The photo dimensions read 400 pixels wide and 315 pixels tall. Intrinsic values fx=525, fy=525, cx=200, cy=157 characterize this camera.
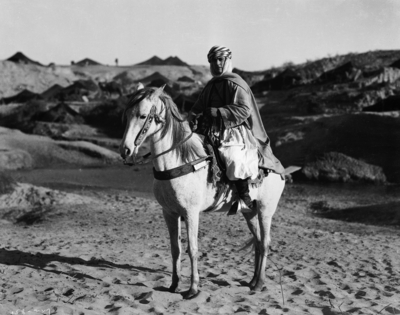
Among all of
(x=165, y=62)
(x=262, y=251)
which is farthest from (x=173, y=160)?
(x=165, y=62)

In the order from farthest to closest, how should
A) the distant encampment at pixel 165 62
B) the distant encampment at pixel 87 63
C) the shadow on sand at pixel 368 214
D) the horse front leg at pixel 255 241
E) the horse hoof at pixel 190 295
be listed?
the distant encampment at pixel 87 63, the distant encampment at pixel 165 62, the shadow on sand at pixel 368 214, the horse front leg at pixel 255 241, the horse hoof at pixel 190 295

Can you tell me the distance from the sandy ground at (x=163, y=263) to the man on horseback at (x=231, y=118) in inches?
47.0

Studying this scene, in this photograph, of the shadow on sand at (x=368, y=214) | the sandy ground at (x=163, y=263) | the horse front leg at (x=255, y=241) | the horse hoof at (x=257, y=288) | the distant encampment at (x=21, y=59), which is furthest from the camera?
the distant encampment at (x=21, y=59)

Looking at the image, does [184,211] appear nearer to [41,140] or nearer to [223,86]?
[223,86]

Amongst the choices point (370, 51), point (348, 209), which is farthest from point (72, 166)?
point (370, 51)

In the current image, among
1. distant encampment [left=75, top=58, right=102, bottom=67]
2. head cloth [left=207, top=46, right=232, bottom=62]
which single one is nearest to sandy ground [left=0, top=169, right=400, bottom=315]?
head cloth [left=207, top=46, right=232, bottom=62]

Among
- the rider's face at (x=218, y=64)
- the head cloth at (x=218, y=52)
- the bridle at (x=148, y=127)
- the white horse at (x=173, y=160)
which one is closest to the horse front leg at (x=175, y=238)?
the white horse at (x=173, y=160)

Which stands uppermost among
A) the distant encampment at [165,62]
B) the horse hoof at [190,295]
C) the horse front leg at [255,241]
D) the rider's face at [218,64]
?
the distant encampment at [165,62]

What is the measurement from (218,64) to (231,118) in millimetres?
627

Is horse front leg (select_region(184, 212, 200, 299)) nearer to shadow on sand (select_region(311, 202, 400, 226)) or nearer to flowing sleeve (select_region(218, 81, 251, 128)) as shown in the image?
flowing sleeve (select_region(218, 81, 251, 128))

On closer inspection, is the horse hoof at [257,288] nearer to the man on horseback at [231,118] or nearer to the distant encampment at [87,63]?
the man on horseback at [231,118]

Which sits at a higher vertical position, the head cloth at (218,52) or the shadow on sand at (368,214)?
the head cloth at (218,52)

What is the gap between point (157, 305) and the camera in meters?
5.04

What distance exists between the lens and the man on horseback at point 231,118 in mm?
5254
